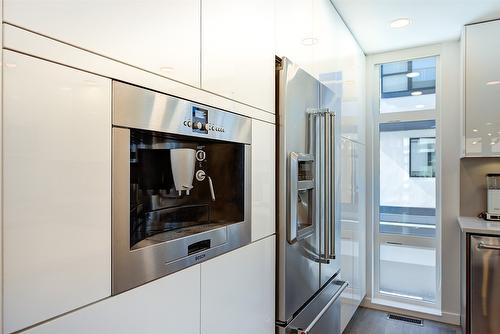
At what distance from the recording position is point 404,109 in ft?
11.5

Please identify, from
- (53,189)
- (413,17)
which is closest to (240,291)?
(53,189)

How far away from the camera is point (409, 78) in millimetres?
3508

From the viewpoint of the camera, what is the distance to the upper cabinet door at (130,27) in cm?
64

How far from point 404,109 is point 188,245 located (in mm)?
3174

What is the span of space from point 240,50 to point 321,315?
1.51 metres

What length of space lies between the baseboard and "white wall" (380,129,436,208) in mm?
1042

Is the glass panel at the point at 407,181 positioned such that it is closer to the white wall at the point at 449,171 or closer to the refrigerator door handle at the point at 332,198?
the white wall at the point at 449,171

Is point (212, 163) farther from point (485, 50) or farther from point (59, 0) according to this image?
point (485, 50)

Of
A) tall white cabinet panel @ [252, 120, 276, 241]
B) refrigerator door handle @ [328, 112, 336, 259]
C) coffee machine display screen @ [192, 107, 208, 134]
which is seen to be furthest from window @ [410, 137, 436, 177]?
coffee machine display screen @ [192, 107, 208, 134]

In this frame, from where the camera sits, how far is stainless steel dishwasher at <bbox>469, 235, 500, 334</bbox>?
2.46 meters

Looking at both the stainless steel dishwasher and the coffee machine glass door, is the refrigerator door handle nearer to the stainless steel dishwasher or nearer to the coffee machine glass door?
the coffee machine glass door

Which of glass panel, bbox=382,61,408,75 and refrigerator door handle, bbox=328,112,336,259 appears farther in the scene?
glass panel, bbox=382,61,408,75

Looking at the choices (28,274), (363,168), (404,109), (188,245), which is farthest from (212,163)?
(404,109)

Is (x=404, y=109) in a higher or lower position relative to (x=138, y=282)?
higher
